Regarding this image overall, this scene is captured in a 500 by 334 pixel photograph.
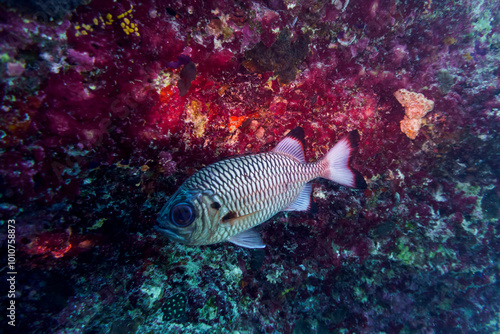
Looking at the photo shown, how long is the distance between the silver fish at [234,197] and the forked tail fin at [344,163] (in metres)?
0.07

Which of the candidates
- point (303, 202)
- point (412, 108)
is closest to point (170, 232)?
point (303, 202)

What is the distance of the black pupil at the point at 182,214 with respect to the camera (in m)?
2.11

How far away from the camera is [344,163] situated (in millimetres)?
2848

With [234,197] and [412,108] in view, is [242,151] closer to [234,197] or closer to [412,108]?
[234,197]

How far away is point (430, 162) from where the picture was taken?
3.66 meters

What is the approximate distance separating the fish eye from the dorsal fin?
4.53 ft

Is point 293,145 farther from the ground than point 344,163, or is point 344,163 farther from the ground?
point 293,145

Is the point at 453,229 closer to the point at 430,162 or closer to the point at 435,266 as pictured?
the point at 435,266

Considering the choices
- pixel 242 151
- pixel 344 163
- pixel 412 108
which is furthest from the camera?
pixel 412 108

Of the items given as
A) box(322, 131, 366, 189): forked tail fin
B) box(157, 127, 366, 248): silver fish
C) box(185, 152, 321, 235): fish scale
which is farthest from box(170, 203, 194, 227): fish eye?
box(322, 131, 366, 189): forked tail fin

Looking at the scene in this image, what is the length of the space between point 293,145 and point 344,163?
29.3 inches

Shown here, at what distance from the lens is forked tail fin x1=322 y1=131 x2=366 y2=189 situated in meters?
2.82

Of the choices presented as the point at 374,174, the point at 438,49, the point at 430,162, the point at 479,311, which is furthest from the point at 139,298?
the point at 479,311

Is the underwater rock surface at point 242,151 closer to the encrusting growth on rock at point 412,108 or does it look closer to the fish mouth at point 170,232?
the encrusting growth on rock at point 412,108
